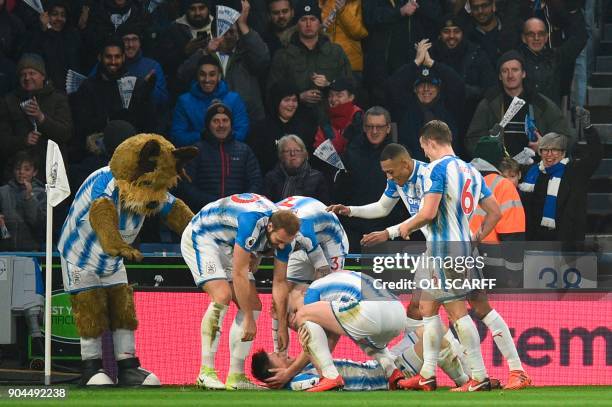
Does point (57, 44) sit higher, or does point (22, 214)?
point (57, 44)

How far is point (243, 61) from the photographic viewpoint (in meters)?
17.1

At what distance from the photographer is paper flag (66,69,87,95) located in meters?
17.0

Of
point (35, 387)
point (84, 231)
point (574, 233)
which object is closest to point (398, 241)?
point (574, 233)

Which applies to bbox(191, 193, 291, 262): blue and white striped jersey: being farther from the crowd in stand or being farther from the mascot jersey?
the crowd in stand

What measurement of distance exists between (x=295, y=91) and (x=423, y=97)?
4.79 feet

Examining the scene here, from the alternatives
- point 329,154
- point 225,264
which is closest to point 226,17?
point 329,154

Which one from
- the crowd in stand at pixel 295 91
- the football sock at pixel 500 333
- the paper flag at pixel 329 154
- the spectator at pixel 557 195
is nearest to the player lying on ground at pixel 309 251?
the football sock at pixel 500 333

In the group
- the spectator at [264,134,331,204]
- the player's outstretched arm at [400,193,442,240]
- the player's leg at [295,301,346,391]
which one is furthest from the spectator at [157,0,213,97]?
the player's outstretched arm at [400,193,442,240]

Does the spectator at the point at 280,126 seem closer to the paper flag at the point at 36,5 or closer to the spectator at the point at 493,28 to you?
the spectator at the point at 493,28

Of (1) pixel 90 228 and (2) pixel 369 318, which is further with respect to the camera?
(1) pixel 90 228

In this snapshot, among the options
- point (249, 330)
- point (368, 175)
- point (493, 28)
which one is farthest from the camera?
point (493, 28)

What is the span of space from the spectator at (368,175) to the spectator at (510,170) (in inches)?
45.8

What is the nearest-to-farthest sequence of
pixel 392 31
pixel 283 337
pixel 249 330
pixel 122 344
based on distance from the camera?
1. pixel 249 330
2. pixel 283 337
3. pixel 122 344
4. pixel 392 31

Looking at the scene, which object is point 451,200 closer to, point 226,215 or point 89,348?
point 226,215
